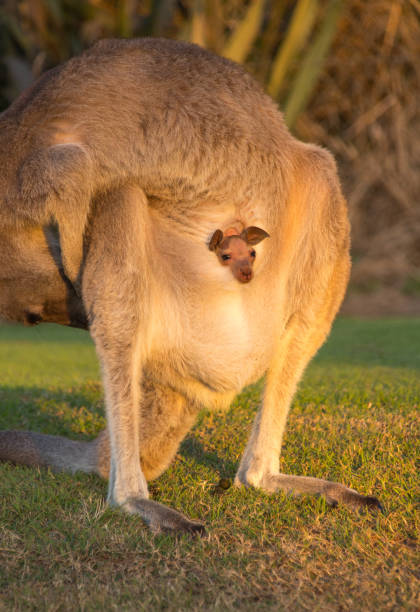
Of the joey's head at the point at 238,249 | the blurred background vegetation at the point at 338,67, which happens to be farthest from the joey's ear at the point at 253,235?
the blurred background vegetation at the point at 338,67

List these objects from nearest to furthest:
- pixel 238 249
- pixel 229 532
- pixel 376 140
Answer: pixel 229 532 < pixel 238 249 < pixel 376 140

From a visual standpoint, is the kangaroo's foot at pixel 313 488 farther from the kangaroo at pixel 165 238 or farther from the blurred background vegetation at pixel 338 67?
the blurred background vegetation at pixel 338 67

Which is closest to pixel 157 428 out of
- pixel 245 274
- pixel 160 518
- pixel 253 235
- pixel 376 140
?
pixel 160 518

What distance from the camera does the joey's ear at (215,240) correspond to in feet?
8.12

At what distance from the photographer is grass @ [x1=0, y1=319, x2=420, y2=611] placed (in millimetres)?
1852

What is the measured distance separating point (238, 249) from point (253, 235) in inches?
2.7

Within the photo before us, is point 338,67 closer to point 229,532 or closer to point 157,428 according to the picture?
point 157,428

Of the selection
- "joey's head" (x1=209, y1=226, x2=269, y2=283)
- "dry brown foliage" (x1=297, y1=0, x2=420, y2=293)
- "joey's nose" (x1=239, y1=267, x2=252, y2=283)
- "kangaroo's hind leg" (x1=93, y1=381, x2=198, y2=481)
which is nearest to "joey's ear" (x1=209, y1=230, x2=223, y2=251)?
"joey's head" (x1=209, y1=226, x2=269, y2=283)

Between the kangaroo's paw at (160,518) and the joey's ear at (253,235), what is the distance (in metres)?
0.87

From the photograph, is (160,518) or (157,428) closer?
(160,518)

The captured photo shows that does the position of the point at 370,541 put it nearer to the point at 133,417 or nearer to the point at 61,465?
the point at 133,417

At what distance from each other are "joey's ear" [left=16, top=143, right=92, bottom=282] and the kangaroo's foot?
103 centimetres

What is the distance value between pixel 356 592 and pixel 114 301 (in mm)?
1077

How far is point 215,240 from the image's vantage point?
8.11 feet
